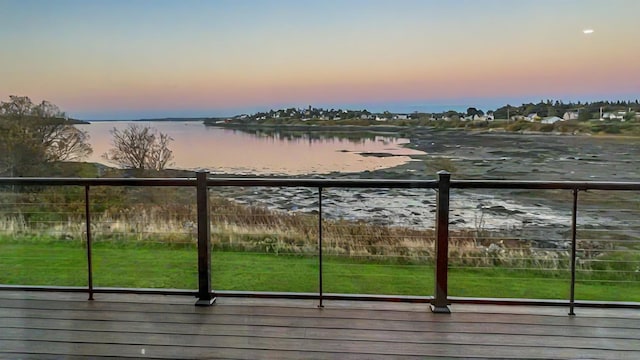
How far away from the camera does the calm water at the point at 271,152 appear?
3.01 metres

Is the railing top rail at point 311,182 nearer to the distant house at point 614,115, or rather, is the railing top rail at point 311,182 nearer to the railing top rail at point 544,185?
the railing top rail at point 544,185

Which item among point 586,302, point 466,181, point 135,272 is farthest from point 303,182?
point 586,302

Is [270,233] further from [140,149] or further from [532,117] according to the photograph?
[532,117]

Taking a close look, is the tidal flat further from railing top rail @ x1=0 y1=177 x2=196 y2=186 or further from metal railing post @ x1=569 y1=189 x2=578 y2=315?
railing top rail @ x1=0 y1=177 x2=196 y2=186

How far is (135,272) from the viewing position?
10.2 feet

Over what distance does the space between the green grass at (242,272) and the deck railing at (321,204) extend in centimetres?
4

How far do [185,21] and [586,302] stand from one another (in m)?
3.12

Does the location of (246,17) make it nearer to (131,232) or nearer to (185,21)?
(185,21)

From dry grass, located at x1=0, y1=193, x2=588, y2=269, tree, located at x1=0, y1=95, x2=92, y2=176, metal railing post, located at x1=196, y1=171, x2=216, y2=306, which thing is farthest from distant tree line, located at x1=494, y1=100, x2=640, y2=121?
tree, located at x1=0, y1=95, x2=92, y2=176

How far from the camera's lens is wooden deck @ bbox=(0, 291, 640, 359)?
2.33 m

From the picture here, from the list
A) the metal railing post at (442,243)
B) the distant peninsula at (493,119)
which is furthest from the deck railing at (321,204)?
the distant peninsula at (493,119)

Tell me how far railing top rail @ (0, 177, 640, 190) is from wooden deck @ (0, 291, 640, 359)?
2.43 feet

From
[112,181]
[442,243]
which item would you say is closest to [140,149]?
[112,181]

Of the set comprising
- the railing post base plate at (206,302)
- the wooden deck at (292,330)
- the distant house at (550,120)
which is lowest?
the wooden deck at (292,330)
